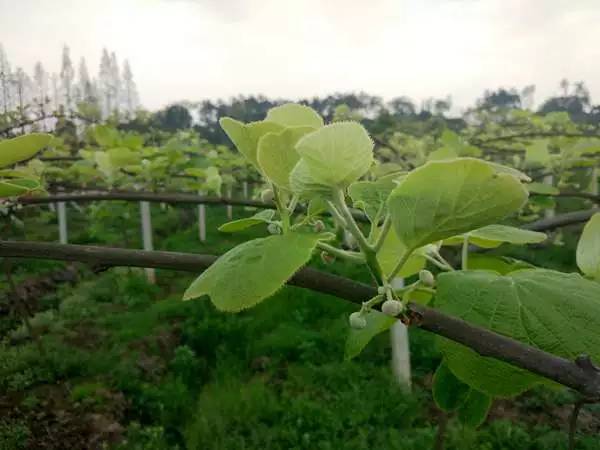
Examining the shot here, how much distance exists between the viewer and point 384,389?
3.74m

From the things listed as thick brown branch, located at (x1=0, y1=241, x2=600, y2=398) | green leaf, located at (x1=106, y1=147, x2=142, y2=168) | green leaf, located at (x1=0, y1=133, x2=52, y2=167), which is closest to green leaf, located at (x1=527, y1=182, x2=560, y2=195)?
thick brown branch, located at (x1=0, y1=241, x2=600, y2=398)

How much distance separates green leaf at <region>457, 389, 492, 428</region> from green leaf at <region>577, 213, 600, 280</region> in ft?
0.66

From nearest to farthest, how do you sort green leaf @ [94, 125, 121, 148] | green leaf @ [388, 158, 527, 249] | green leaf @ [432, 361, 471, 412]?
green leaf @ [388, 158, 527, 249], green leaf @ [432, 361, 471, 412], green leaf @ [94, 125, 121, 148]

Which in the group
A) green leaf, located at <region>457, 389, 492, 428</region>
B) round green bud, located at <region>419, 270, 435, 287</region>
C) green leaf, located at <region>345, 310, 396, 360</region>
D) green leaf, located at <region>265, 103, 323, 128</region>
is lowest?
green leaf, located at <region>457, 389, 492, 428</region>

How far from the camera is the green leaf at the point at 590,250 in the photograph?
0.65 m

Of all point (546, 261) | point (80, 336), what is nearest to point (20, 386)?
point (80, 336)

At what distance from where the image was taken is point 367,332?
0.62 m

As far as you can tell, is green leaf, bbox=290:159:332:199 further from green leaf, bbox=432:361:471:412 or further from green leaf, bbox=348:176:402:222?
green leaf, bbox=432:361:471:412

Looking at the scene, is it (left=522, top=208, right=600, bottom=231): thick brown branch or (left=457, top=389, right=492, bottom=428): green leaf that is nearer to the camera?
(left=457, top=389, right=492, bottom=428): green leaf

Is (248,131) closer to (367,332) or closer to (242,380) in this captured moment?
(367,332)

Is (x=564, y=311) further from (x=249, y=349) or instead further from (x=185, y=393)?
(x=249, y=349)

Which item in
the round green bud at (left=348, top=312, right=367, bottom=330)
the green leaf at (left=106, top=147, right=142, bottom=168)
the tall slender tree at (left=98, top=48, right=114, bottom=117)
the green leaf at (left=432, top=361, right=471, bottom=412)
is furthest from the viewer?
the tall slender tree at (left=98, top=48, right=114, bottom=117)

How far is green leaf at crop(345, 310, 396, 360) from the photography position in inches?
24.1

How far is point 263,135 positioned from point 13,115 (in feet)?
15.1
